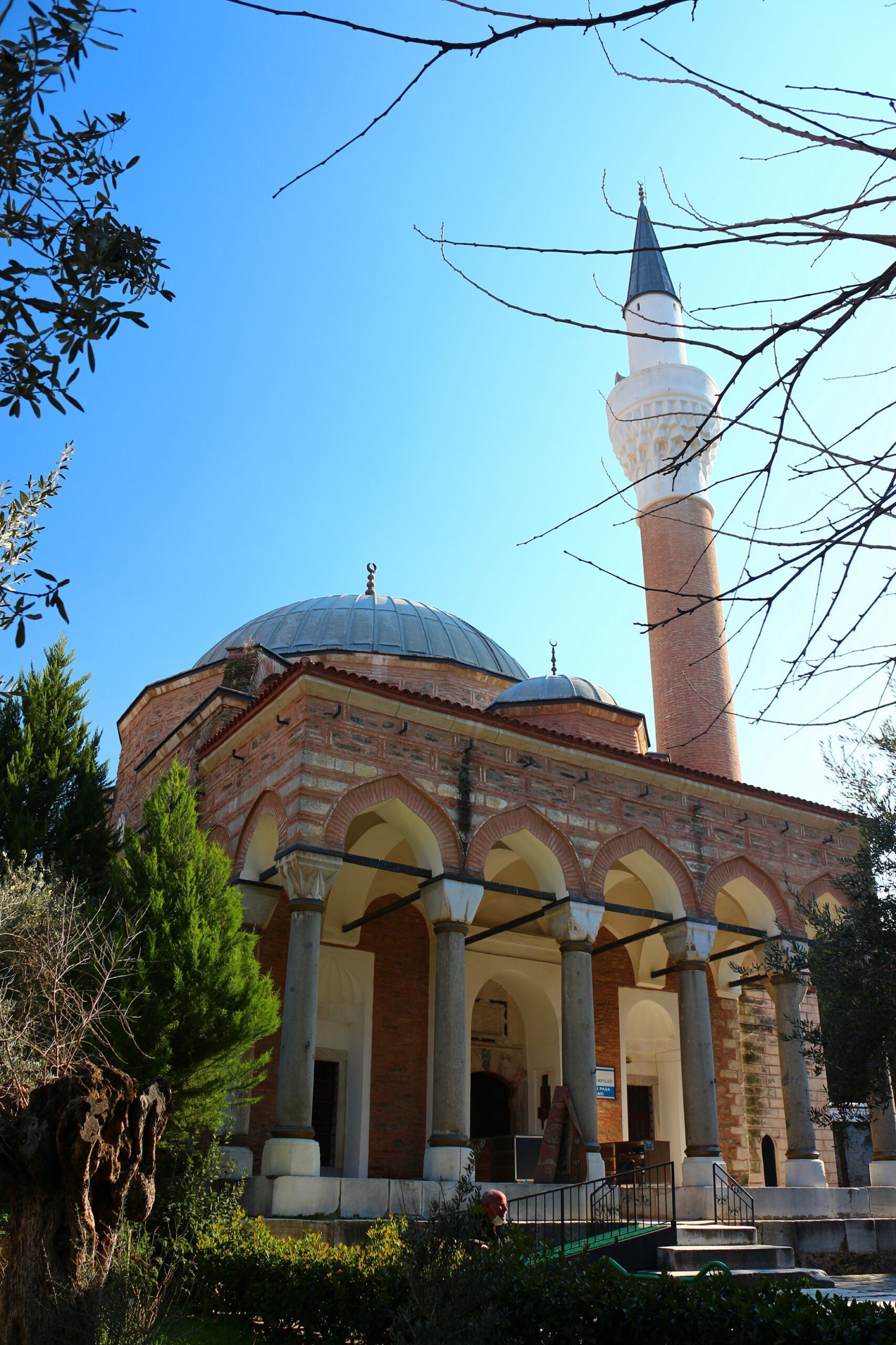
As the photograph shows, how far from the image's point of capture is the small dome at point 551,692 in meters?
14.7

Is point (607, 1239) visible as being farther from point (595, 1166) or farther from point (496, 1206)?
point (496, 1206)

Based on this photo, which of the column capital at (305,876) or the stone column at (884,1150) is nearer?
→ the column capital at (305,876)

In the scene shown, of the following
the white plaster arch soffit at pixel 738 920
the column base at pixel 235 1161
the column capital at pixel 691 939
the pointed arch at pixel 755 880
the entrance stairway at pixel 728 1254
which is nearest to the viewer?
the column base at pixel 235 1161

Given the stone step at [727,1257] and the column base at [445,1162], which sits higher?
the column base at [445,1162]

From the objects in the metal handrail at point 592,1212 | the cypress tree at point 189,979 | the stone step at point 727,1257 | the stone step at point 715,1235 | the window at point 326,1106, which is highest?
the cypress tree at point 189,979

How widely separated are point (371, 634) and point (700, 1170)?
9485 millimetres

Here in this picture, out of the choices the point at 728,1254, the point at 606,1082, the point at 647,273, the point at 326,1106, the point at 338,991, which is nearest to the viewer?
the point at 728,1254

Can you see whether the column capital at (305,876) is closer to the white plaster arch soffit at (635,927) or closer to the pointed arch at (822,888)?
the white plaster arch soffit at (635,927)

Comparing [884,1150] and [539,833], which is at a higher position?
[539,833]

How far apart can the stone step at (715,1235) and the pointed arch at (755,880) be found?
3.23 meters

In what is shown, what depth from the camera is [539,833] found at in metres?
10.2

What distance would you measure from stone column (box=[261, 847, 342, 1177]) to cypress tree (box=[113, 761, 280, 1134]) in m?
0.23

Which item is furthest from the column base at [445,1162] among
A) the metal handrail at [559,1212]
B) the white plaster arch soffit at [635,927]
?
the white plaster arch soffit at [635,927]

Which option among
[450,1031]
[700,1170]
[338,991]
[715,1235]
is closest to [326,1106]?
[338,991]
